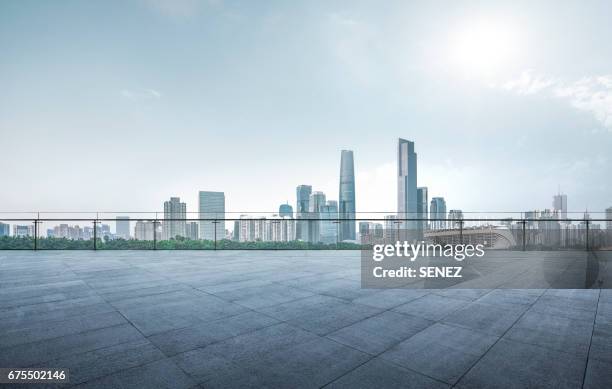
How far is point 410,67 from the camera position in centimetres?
2452

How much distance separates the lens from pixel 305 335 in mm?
2711

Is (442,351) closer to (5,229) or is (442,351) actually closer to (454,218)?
(454,218)

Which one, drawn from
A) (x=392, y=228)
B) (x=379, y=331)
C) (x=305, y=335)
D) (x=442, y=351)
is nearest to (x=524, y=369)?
(x=442, y=351)

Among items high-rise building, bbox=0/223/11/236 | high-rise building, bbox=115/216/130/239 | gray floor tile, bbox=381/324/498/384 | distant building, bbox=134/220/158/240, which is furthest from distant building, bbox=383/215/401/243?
high-rise building, bbox=0/223/11/236

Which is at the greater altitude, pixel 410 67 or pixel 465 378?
pixel 410 67

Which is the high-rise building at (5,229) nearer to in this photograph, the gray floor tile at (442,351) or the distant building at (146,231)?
the distant building at (146,231)

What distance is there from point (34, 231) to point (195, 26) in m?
16.1

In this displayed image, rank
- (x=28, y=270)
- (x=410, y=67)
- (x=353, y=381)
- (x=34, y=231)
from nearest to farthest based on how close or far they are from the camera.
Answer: (x=353, y=381) < (x=28, y=270) < (x=34, y=231) < (x=410, y=67)

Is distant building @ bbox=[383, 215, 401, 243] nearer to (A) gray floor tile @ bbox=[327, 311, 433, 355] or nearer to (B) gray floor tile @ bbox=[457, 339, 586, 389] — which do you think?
(A) gray floor tile @ bbox=[327, 311, 433, 355]


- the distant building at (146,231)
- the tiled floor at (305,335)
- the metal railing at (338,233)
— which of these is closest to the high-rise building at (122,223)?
the metal railing at (338,233)

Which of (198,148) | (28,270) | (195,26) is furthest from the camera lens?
(198,148)

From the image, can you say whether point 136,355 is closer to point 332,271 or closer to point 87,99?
point 332,271

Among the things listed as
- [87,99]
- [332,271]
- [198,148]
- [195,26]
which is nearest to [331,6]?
[195,26]

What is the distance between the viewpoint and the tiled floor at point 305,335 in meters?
1.95
